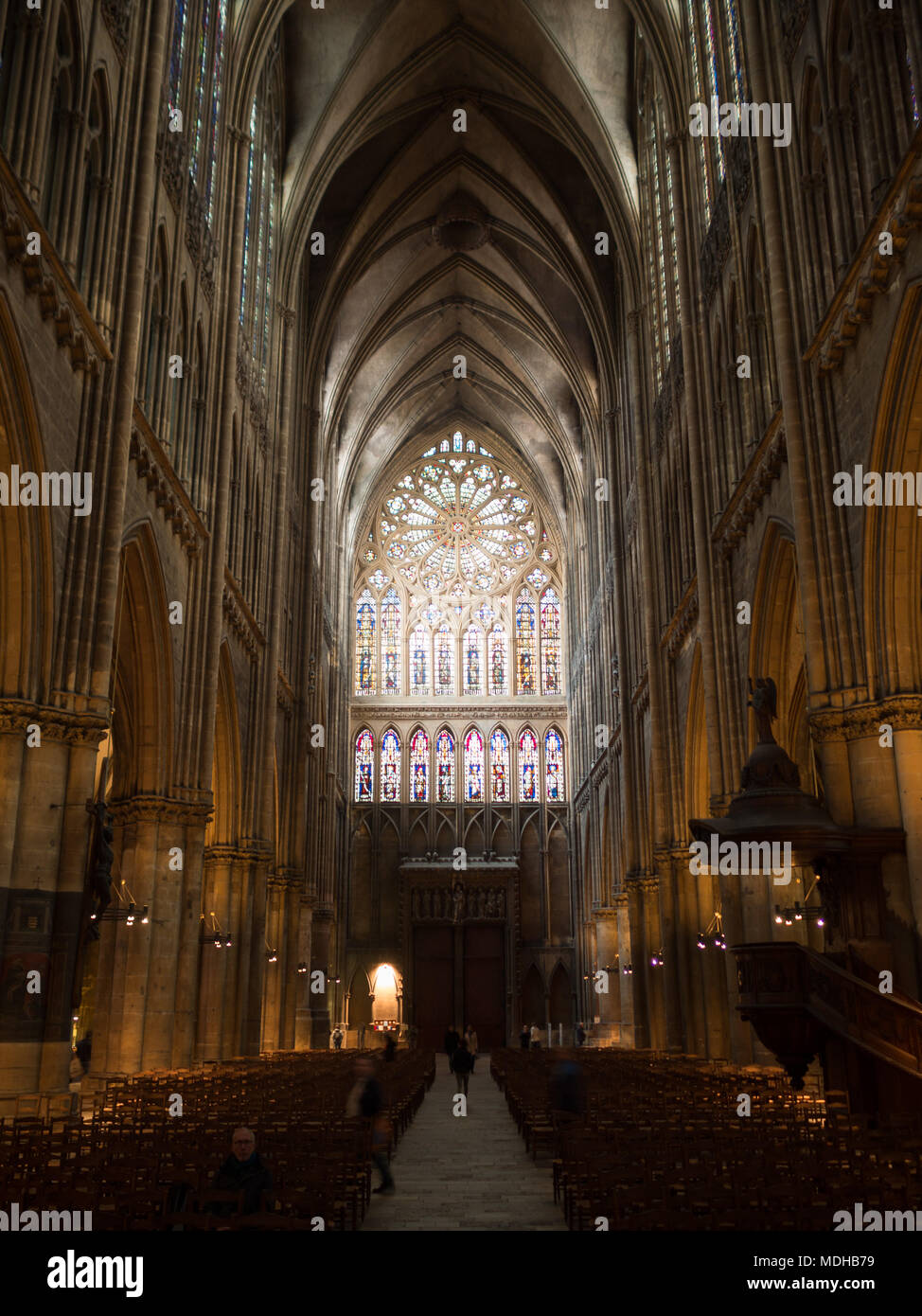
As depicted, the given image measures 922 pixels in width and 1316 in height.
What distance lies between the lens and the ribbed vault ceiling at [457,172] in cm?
3541

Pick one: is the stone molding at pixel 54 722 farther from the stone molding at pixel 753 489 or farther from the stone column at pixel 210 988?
the stone molding at pixel 753 489

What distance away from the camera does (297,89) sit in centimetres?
3575

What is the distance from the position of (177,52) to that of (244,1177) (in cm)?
2295

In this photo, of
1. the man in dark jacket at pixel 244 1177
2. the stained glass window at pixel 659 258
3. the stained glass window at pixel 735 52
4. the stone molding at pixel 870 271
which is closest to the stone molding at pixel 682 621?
the stained glass window at pixel 659 258

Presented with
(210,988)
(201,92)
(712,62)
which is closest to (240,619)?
(210,988)

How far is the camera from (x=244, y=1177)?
7711 millimetres

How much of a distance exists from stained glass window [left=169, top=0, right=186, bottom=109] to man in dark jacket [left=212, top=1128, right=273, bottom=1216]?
21.2 meters

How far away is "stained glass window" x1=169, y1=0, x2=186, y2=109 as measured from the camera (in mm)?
23031

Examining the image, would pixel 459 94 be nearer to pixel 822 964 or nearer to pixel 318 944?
pixel 318 944

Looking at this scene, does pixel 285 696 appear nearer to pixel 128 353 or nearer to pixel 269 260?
pixel 269 260

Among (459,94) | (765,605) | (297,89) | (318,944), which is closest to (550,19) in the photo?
(459,94)

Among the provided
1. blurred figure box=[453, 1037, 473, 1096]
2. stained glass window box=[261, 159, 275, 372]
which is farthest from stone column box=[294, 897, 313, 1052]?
stained glass window box=[261, 159, 275, 372]

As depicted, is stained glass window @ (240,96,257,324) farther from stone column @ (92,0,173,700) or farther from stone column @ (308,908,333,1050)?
stone column @ (308,908,333,1050)

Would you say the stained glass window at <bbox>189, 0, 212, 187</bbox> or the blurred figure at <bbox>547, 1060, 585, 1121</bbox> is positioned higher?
the stained glass window at <bbox>189, 0, 212, 187</bbox>
